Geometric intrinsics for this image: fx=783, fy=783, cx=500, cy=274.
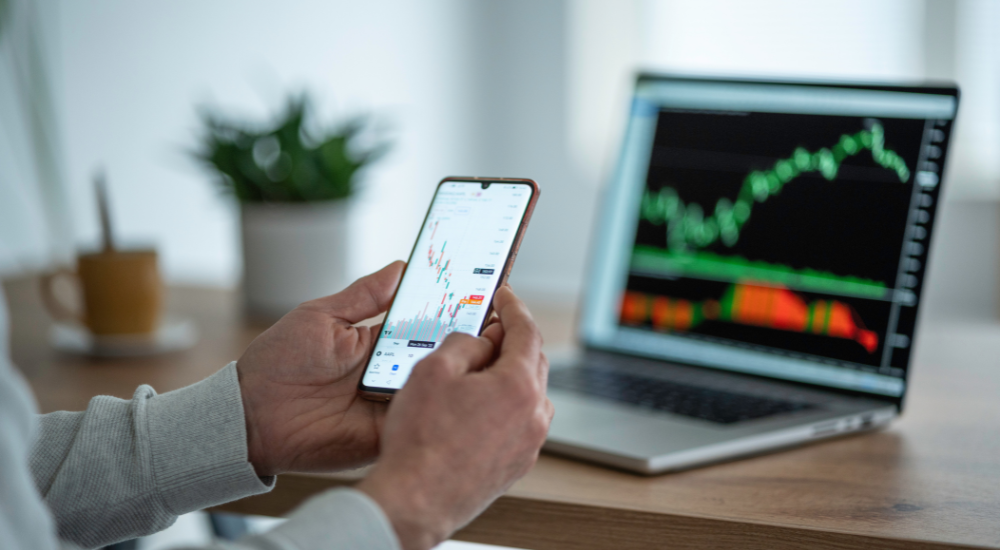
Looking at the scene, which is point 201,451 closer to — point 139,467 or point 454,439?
point 139,467

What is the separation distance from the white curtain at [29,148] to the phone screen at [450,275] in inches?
41.8

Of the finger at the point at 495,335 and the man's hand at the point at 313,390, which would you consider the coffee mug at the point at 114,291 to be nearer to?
the man's hand at the point at 313,390

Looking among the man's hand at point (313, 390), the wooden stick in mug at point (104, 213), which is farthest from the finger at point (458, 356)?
the wooden stick in mug at point (104, 213)

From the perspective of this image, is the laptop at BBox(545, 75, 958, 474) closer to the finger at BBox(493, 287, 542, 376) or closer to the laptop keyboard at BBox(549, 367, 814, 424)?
the laptop keyboard at BBox(549, 367, 814, 424)

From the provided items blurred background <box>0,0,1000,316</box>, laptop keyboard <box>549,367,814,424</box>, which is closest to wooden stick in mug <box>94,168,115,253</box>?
blurred background <box>0,0,1000,316</box>

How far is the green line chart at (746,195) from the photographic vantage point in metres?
0.76

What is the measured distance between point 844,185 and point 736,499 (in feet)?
1.25

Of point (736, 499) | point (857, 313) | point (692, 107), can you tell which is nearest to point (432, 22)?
point (692, 107)

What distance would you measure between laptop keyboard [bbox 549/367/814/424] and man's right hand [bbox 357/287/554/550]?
28 centimetres

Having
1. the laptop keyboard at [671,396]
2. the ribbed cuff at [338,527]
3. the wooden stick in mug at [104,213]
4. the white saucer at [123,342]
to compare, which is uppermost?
the wooden stick in mug at [104,213]

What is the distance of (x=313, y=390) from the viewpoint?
22.0 inches

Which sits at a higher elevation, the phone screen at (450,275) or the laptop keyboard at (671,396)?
the phone screen at (450,275)

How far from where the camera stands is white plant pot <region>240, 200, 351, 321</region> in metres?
1.07

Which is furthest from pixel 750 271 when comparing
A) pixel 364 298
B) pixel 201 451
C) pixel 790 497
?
pixel 201 451
